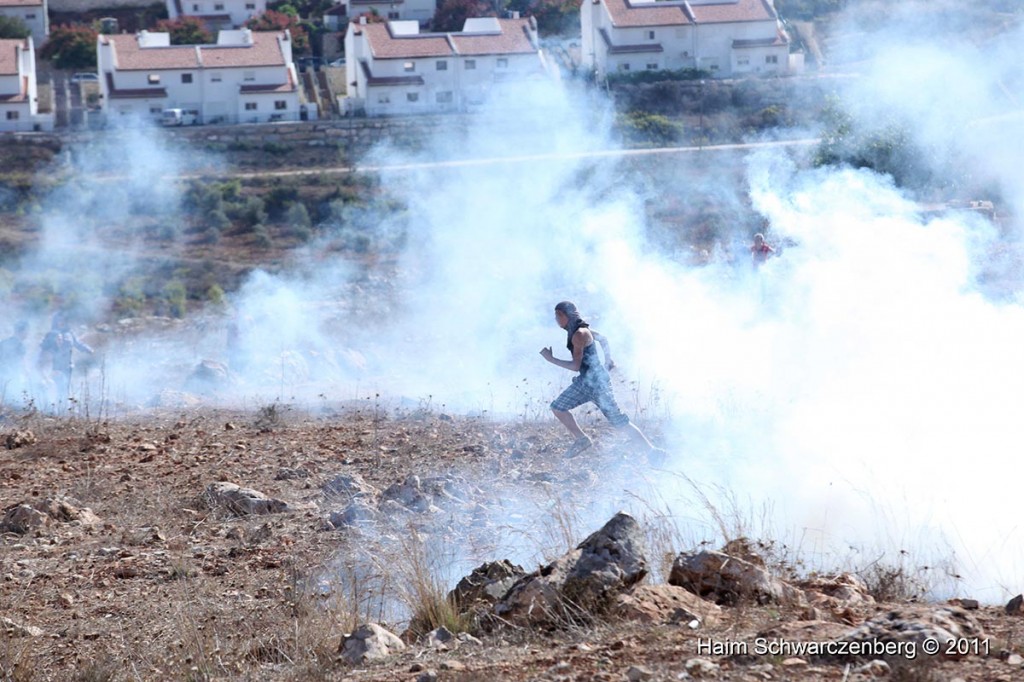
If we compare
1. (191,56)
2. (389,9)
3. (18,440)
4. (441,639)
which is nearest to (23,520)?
(18,440)

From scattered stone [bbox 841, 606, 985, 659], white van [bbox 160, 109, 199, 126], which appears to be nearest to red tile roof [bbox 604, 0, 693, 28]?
white van [bbox 160, 109, 199, 126]

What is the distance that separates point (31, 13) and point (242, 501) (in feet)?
177

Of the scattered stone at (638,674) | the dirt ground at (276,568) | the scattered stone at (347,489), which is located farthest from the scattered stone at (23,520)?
the scattered stone at (638,674)

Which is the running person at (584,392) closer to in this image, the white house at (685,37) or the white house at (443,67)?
A: the white house at (443,67)

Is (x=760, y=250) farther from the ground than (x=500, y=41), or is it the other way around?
(x=500, y=41)

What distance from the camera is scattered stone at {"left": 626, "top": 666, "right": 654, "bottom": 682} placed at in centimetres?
463

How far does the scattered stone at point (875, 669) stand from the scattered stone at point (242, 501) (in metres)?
4.32

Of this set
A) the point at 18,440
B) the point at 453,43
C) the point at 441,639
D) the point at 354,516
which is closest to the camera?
the point at 441,639

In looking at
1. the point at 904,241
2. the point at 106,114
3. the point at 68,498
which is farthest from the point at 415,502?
the point at 106,114

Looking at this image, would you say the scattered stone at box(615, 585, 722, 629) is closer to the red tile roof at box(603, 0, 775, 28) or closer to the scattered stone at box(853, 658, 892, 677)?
the scattered stone at box(853, 658, 892, 677)

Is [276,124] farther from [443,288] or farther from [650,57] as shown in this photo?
[443,288]

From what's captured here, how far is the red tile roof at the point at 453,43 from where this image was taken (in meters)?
43.6

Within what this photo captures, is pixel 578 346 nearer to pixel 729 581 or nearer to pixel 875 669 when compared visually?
pixel 729 581

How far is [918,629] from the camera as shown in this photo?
4.71m
